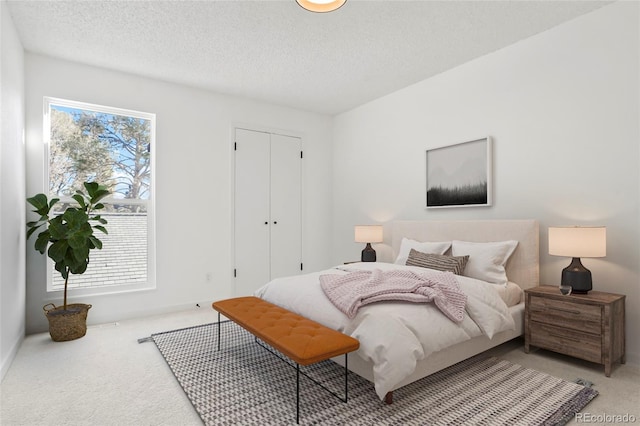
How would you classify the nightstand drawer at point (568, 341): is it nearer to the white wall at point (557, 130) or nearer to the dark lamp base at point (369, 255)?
the white wall at point (557, 130)

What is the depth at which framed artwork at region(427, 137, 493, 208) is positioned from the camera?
3.61 m

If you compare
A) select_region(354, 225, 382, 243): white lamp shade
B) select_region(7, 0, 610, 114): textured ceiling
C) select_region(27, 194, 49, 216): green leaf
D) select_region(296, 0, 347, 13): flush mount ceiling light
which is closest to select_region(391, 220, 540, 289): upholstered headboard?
select_region(354, 225, 382, 243): white lamp shade

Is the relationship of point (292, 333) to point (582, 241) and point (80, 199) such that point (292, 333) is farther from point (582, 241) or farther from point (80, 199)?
point (80, 199)

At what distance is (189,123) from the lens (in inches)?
175

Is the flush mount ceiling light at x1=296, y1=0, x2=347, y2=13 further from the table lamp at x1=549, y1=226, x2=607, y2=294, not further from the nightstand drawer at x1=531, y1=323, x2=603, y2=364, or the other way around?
the nightstand drawer at x1=531, y1=323, x2=603, y2=364

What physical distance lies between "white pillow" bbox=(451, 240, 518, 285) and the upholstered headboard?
78 millimetres

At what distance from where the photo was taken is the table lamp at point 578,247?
2.57 meters

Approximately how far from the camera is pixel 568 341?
2.62 metres

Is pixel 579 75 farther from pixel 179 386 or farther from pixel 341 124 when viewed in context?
pixel 179 386

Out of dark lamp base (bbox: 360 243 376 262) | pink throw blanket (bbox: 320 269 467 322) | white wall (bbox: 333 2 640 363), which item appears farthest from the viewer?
dark lamp base (bbox: 360 243 376 262)

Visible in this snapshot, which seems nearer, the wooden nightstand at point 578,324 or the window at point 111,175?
the wooden nightstand at point 578,324

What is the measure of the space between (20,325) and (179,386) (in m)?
1.91

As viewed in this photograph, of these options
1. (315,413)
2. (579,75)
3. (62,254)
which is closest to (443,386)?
(315,413)

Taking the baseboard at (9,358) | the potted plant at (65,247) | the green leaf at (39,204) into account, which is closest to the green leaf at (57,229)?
the potted plant at (65,247)
